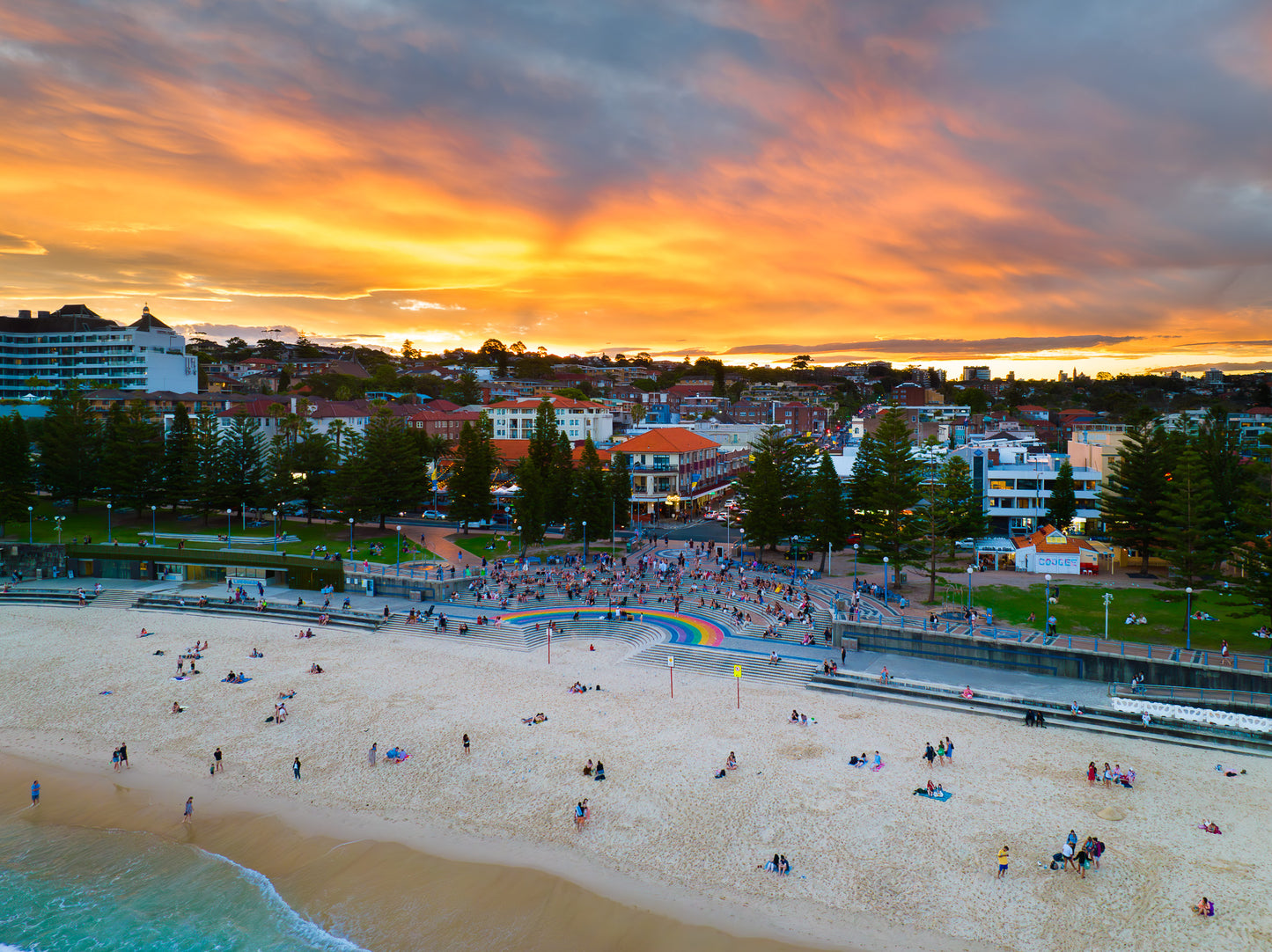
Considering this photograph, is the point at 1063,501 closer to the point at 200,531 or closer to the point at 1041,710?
the point at 1041,710

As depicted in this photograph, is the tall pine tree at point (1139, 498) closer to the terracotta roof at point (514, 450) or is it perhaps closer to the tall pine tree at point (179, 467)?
the terracotta roof at point (514, 450)

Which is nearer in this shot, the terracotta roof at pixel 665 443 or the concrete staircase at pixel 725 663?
the concrete staircase at pixel 725 663

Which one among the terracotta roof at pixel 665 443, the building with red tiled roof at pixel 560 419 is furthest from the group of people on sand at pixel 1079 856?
the building with red tiled roof at pixel 560 419

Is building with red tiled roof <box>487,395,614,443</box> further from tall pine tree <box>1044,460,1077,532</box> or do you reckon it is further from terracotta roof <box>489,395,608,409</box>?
tall pine tree <box>1044,460,1077,532</box>

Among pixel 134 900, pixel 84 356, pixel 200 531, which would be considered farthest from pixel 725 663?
pixel 84 356

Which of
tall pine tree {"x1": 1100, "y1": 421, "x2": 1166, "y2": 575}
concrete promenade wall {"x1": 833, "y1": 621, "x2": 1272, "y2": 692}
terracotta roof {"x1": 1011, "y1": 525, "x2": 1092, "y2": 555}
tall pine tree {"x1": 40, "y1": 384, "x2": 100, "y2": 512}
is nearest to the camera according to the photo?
concrete promenade wall {"x1": 833, "y1": 621, "x2": 1272, "y2": 692}

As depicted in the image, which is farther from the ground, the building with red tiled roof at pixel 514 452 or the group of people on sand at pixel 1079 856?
the building with red tiled roof at pixel 514 452

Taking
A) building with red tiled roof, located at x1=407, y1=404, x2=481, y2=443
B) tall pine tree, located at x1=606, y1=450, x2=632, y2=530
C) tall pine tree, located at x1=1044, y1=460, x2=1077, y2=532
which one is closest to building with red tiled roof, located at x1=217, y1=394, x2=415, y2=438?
building with red tiled roof, located at x1=407, y1=404, x2=481, y2=443
